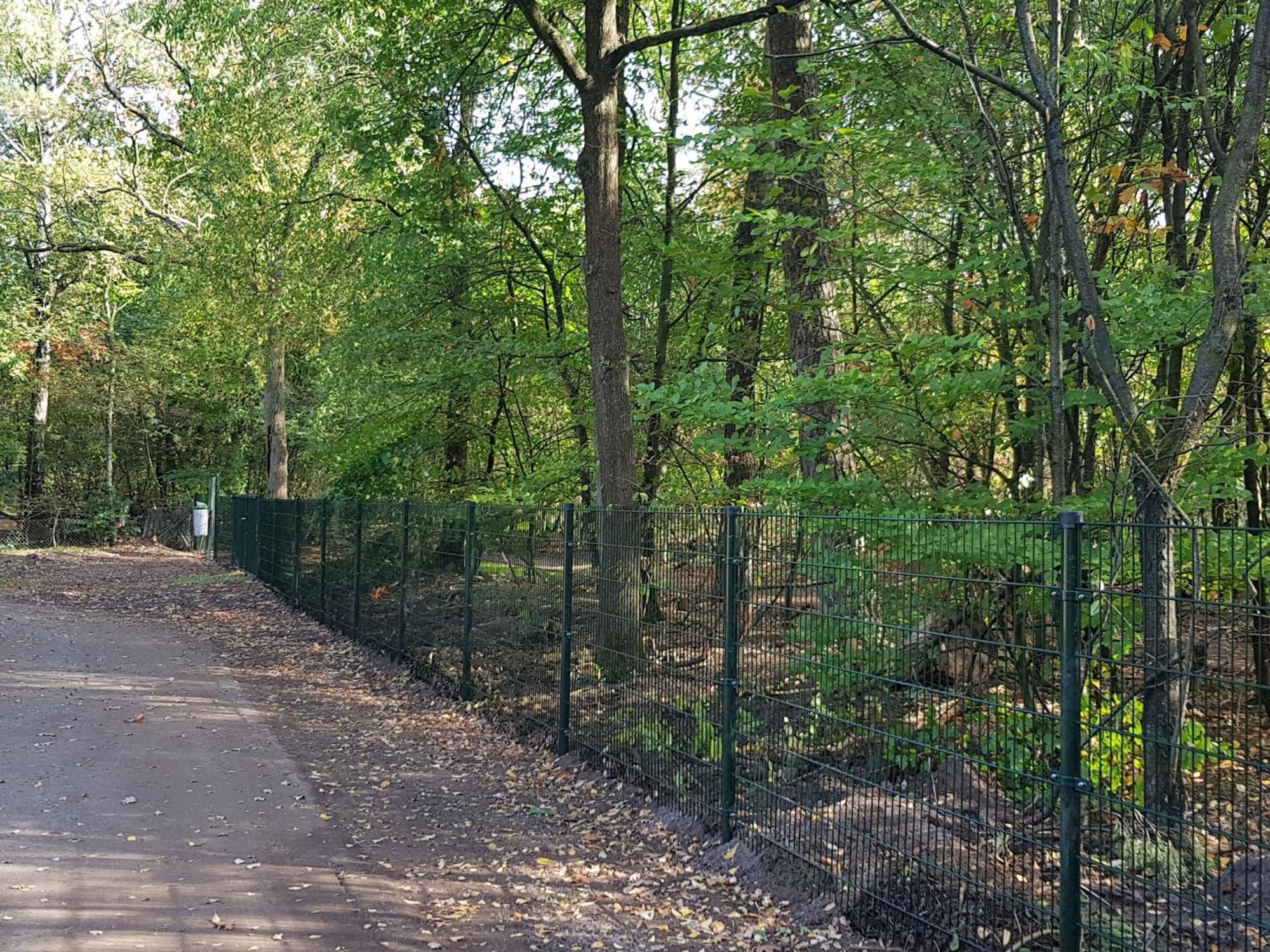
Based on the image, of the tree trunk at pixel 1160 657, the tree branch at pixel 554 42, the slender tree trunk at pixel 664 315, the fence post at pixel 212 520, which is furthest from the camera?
the fence post at pixel 212 520

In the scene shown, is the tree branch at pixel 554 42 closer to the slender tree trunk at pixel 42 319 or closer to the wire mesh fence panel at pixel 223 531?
the wire mesh fence panel at pixel 223 531

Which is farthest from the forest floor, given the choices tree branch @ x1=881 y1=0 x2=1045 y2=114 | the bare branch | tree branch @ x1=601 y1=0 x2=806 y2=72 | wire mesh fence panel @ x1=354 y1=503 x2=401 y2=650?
the bare branch

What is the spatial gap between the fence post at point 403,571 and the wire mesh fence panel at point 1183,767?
7.72m

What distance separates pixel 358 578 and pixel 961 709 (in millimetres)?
10040

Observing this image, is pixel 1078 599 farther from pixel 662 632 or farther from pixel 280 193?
pixel 280 193

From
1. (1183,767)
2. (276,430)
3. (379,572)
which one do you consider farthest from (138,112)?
(1183,767)

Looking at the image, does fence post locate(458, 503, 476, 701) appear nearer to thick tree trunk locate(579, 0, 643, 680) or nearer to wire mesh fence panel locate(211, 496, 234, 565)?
thick tree trunk locate(579, 0, 643, 680)

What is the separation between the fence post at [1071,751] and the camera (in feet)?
12.0

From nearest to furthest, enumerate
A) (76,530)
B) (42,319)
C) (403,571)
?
(403,571), (42,319), (76,530)

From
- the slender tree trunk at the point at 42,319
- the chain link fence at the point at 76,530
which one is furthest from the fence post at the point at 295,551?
the chain link fence at the point at 76,530

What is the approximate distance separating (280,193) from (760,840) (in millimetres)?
19305

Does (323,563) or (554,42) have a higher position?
(554,42)

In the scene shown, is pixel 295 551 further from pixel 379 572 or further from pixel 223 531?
pixel 223 531

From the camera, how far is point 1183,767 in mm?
3803
